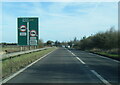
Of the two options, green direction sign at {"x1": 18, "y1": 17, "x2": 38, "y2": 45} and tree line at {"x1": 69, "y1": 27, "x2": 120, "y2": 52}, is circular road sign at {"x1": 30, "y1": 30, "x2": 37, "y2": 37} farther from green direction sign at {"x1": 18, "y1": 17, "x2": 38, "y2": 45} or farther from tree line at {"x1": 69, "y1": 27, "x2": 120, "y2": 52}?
tree line at {"x1": 69, "y1": 27, "x2": 120, "y2": 52}

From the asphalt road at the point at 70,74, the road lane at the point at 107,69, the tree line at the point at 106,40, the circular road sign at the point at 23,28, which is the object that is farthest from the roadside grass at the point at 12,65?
the circular road sign at the point at 23,28

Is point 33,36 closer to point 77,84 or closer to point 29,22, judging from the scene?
point 29,22

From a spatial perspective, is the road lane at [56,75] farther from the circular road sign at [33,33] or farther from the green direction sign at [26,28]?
the circular road sign at [33,33]

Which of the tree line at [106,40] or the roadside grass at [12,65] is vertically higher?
the tree line at [106,40]

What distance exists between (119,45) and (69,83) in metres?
10.9

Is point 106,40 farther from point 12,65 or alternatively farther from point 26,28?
point 12,65

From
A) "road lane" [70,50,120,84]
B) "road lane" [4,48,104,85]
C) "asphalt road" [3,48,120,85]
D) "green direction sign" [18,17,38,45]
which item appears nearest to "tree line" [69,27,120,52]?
"road lane" [70,50,120,84]

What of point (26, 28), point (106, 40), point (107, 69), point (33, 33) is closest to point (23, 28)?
point (26, 28)

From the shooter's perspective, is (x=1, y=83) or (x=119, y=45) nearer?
(x=1, y=83)

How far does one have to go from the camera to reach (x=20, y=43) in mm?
36469

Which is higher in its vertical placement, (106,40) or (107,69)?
(106,40)

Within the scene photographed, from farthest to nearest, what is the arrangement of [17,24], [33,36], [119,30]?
1. [33,36]
2. [17,24]
3. [119,30]

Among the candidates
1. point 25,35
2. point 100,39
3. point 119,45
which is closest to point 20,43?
point 25,35

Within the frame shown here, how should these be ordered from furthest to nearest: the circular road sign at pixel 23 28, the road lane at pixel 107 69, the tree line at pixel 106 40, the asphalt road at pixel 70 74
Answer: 1. the circular road sign at pixel 23 28
2. the tree line at pixel 106 40
3. the road lane at pixel 107 69
4. the asphalt road at pixel 70 74
